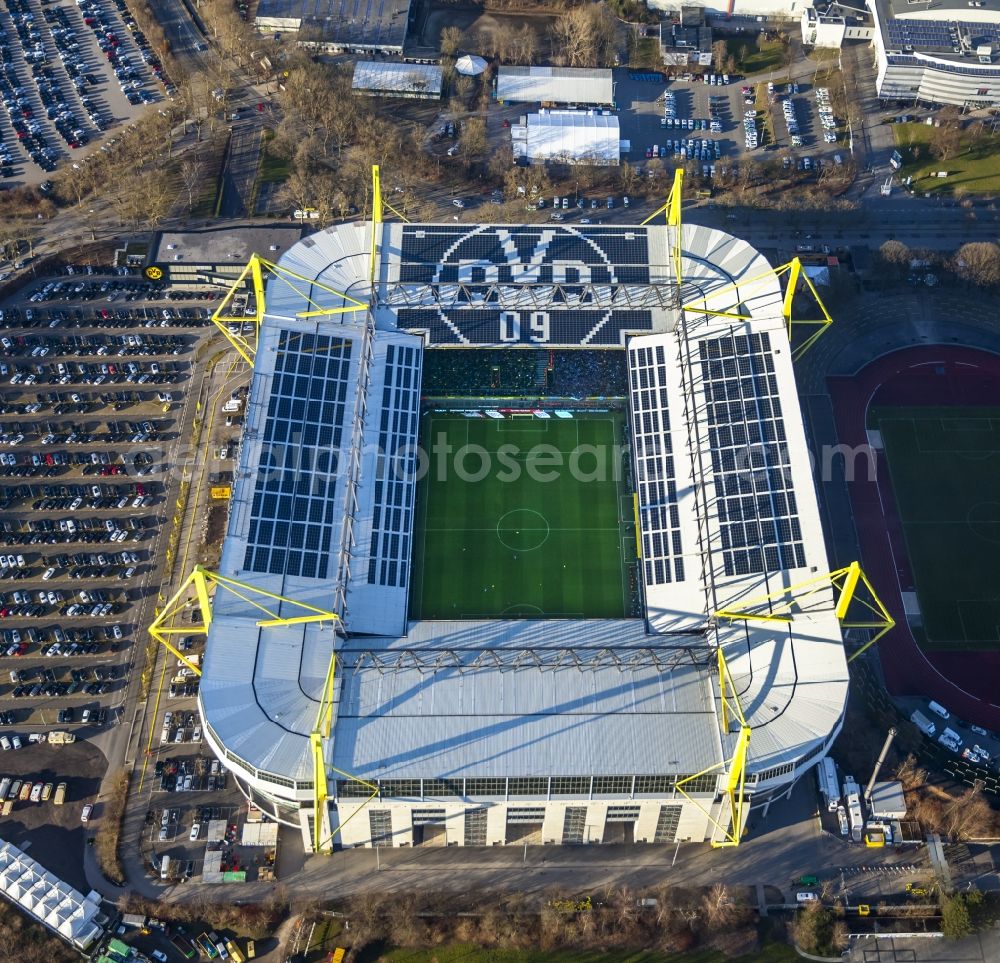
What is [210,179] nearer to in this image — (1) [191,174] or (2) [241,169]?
(1) [191,174]

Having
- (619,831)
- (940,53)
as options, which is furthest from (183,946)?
(940,53)

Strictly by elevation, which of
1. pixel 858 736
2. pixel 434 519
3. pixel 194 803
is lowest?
pixel 194 803

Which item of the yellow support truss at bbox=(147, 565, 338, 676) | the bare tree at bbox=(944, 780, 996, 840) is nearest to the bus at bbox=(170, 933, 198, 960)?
the yellow support truss at bbox=(147, 565, 338, 676)

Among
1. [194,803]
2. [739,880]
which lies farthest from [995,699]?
[194,803]

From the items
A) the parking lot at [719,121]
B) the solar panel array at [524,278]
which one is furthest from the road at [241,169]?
the parking lot at [719,121]

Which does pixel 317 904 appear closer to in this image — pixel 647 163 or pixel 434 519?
pixel 434 519

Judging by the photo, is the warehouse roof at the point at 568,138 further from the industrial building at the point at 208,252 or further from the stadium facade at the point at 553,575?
the industrial building at the point at 208,252
